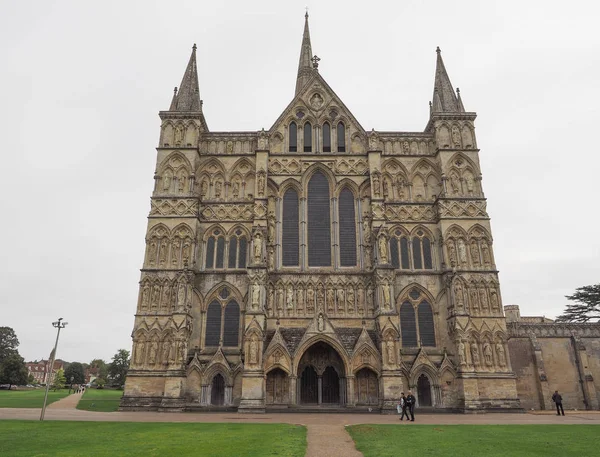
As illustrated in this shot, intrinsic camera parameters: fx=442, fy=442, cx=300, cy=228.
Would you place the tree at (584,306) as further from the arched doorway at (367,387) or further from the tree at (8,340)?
the tree at (8,340)

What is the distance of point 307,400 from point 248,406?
16.5 feet

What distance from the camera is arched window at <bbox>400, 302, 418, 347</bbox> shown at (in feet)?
105

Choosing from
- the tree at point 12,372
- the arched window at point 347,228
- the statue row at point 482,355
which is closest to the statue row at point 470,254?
the statue row at point 482,355

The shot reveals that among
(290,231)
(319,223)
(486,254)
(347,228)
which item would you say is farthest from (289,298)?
(486,254)

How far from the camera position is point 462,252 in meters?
33.2

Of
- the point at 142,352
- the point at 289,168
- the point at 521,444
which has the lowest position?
the point at 521,444

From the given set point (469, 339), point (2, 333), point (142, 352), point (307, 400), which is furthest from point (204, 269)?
point (2, 333)

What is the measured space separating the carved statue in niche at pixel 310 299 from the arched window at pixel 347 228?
10.6ft

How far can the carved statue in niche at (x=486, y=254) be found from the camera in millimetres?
Result: 33097

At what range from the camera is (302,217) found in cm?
3512

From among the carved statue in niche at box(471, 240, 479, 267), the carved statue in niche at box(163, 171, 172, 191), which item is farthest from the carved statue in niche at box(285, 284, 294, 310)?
the carved statue in niche at box(471, 240, 479, 267)

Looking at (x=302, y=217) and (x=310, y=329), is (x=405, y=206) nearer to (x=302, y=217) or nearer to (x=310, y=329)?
(x=302, y=217)

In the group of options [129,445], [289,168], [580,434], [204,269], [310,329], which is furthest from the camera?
[289,168]

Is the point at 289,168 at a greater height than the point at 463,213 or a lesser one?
greater
